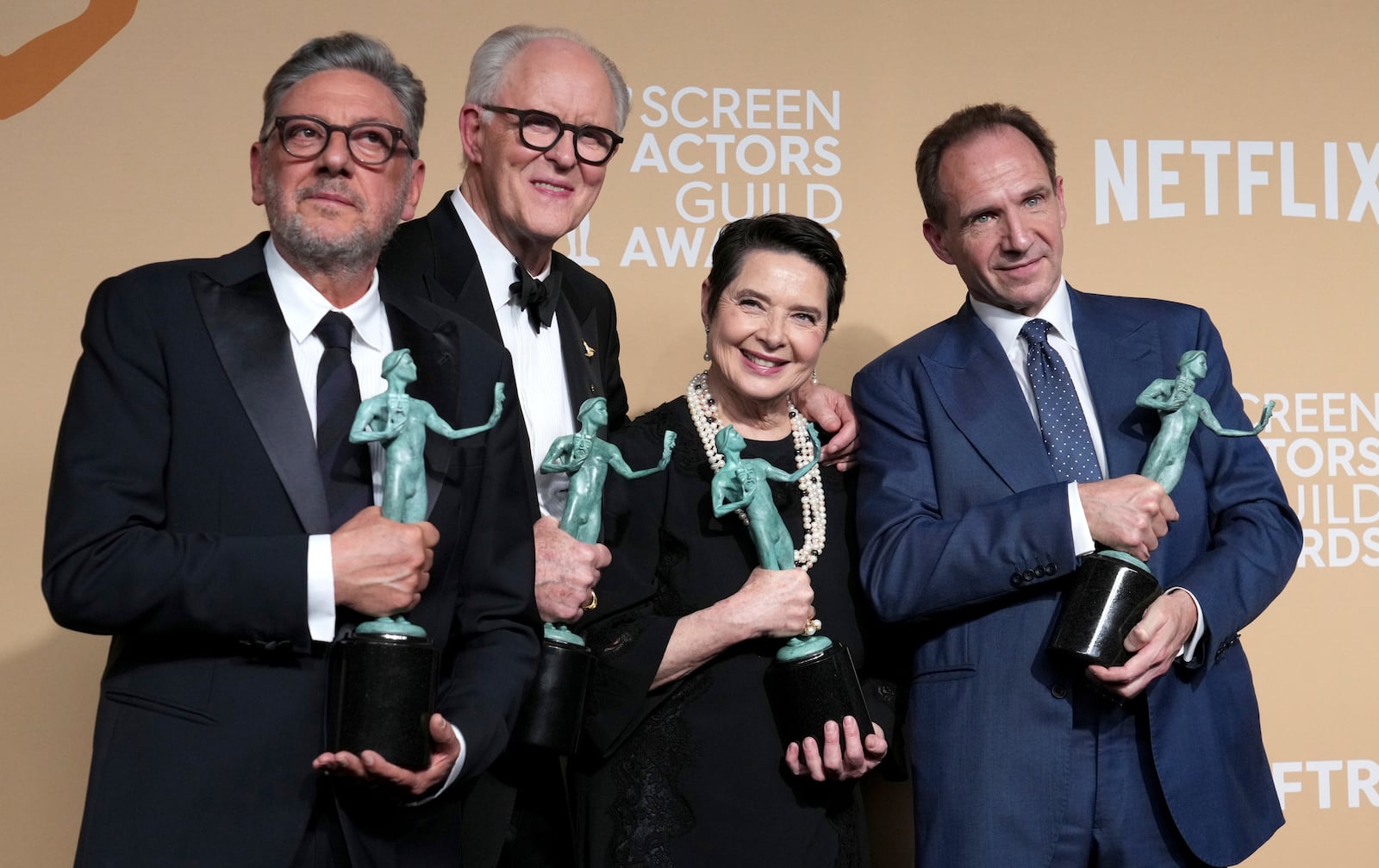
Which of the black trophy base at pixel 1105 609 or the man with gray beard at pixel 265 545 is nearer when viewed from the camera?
the man with gray beard at pixel 265 545

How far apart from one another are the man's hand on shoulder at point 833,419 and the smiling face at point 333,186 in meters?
0.90

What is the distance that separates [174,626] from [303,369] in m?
0.37

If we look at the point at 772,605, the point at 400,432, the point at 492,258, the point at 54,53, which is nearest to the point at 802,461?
the point at 772,605

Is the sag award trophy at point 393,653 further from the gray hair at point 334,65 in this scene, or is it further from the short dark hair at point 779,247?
the short dark hair at point 779,247

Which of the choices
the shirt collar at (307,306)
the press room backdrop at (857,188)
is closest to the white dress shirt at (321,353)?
the shirt collar at (307,306)

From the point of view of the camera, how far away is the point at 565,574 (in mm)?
2076

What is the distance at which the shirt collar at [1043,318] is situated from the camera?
7.81 feet

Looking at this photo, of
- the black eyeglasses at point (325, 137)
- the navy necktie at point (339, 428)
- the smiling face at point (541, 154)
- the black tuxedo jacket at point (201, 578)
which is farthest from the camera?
the smiling face at point (541, 154)

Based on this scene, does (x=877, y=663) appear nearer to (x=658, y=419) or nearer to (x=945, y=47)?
(x=658, y=419)

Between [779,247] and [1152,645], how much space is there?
2.98ft

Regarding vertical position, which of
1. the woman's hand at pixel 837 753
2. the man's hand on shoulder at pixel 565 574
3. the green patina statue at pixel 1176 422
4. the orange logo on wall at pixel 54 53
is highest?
the orange logo on wall at pixel 54 53

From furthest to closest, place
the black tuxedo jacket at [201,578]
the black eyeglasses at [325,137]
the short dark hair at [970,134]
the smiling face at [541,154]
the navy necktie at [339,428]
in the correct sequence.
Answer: the short dark hair at [970,134], the smiling face at [541,154], the black eyeglasses at [325,137], the navy necktie at [339,428], the black tuxedo jacket at [201,578]

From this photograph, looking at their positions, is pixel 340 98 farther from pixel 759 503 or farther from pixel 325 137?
pixel 759 503

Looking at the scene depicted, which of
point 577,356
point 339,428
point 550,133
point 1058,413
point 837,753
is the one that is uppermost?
point 550,133
